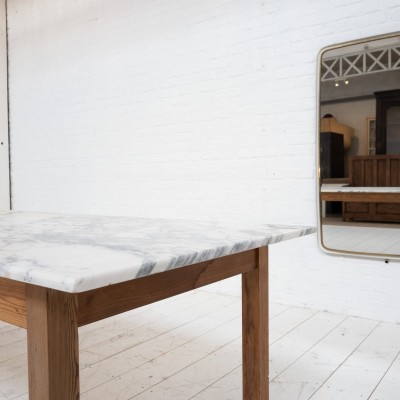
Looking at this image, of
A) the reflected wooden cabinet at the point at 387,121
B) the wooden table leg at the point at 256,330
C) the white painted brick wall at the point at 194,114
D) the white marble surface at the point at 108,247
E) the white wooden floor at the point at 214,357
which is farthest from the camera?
the white painted brick wall at the point at 194,114

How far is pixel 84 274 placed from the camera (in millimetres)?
649

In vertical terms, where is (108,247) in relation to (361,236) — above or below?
above

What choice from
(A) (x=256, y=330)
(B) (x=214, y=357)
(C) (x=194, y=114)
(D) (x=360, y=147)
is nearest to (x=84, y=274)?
(A) (x=256, y=330)

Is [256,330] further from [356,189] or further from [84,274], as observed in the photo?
[356,189]

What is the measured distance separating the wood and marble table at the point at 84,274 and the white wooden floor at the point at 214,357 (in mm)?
742

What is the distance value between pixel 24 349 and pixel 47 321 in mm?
1613

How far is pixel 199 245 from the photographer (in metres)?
0.97

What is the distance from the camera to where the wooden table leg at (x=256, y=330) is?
1335mm

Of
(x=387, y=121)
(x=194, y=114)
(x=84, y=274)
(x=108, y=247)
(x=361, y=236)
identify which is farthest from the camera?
(x=194, y=114)

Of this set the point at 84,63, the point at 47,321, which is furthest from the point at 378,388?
the point at 84,63

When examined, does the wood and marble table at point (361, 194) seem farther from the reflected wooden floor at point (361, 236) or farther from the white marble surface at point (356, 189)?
the reflected wooden floor at point (361, 236)

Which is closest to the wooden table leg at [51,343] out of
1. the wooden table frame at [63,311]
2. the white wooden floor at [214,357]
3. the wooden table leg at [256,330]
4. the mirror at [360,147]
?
the wooden table frame at [63,311]

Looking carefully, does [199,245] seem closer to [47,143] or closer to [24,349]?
[24,349]

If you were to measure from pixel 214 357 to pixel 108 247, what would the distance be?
129cm
